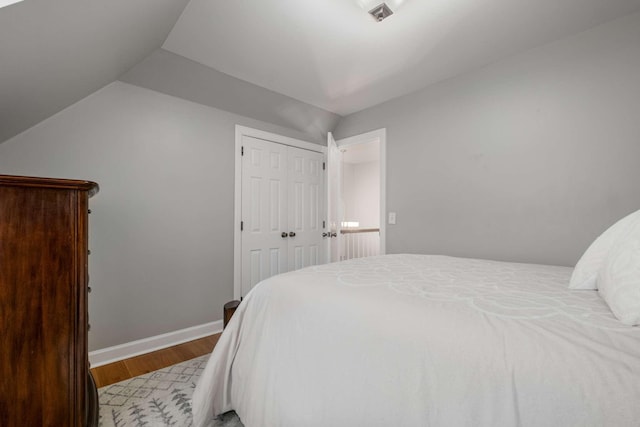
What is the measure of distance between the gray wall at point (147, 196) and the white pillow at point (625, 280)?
267cm

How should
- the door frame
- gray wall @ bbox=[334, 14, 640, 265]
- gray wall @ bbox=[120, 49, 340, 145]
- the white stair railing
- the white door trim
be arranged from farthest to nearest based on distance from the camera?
the white stair railing, the white door trim, the door frame, gray wall @ bbox=[120, 49, 340, 145], gray wall @ bbox=[334, 14, 640, 265]

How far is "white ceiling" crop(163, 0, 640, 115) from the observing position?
68.1 inches

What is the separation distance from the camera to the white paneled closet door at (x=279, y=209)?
116 inches

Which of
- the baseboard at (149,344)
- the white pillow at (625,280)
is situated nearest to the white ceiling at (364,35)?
the white pillow at (625,280)

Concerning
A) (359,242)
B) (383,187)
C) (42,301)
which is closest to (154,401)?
(42,301)

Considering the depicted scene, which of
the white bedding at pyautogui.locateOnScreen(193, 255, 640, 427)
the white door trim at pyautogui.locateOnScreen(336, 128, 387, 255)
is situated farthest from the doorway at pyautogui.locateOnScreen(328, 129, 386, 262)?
the white bedding at pyautogui.locateOnScreen(193, 255, 640, 427)

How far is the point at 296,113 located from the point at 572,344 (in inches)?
121

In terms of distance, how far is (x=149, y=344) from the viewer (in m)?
2.29

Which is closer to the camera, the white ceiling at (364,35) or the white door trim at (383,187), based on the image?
the white ceiling at (364,35)

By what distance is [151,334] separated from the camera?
232 centimetres

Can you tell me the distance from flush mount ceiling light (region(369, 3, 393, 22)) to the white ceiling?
0.04 meters

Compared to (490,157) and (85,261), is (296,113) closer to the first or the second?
(490,157)

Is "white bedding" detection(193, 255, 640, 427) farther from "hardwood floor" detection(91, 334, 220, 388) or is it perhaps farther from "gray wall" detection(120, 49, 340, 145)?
"gray wall" detection(120, 49, 340, 145)

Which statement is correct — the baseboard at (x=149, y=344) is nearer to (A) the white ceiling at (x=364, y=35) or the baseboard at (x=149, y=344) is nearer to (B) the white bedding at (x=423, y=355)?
(B) the white bedding at (x=423, y=355)
